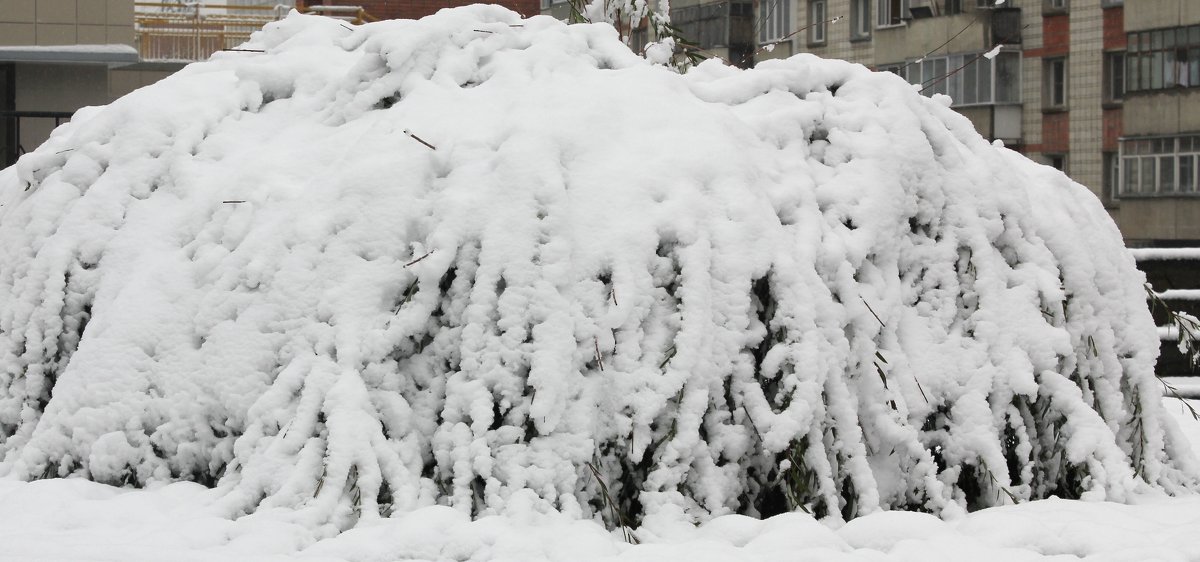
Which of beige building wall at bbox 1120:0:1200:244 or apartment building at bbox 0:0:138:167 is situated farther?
beige building wall at bbox 1120:0:1200:244

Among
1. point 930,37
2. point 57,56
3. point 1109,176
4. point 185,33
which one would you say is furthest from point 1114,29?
point 57,56

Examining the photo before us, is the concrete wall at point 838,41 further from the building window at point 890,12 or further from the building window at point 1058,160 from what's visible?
the building window at point 1058,160

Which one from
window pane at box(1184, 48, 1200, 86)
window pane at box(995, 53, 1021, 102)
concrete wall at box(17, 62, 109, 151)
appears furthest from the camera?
window pane at box(995, 53, 1021, 102)

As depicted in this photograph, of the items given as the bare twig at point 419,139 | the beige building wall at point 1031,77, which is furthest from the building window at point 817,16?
the bare twig at point 419,139

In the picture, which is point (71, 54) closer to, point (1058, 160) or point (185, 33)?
point (185, 33)

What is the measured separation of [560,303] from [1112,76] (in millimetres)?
30566

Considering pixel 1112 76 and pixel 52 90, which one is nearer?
pixel 52 90

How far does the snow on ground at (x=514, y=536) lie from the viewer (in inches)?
138

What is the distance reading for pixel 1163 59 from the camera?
28.8m

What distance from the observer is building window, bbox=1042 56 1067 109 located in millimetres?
32656

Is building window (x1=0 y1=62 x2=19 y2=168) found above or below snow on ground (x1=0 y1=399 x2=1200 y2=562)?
above

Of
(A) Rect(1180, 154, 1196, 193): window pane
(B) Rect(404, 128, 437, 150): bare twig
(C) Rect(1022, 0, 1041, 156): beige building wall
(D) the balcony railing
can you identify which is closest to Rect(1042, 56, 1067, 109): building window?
(C) Rect(1022, 0, 1041, 156): beige building wall

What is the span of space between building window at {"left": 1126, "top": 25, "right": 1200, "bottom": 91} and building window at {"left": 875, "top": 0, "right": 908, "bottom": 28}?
7494mm

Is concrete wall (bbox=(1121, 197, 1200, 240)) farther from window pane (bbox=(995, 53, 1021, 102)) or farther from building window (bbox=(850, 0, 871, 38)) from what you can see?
building window (bbox=(850, 0, 871, 38))
